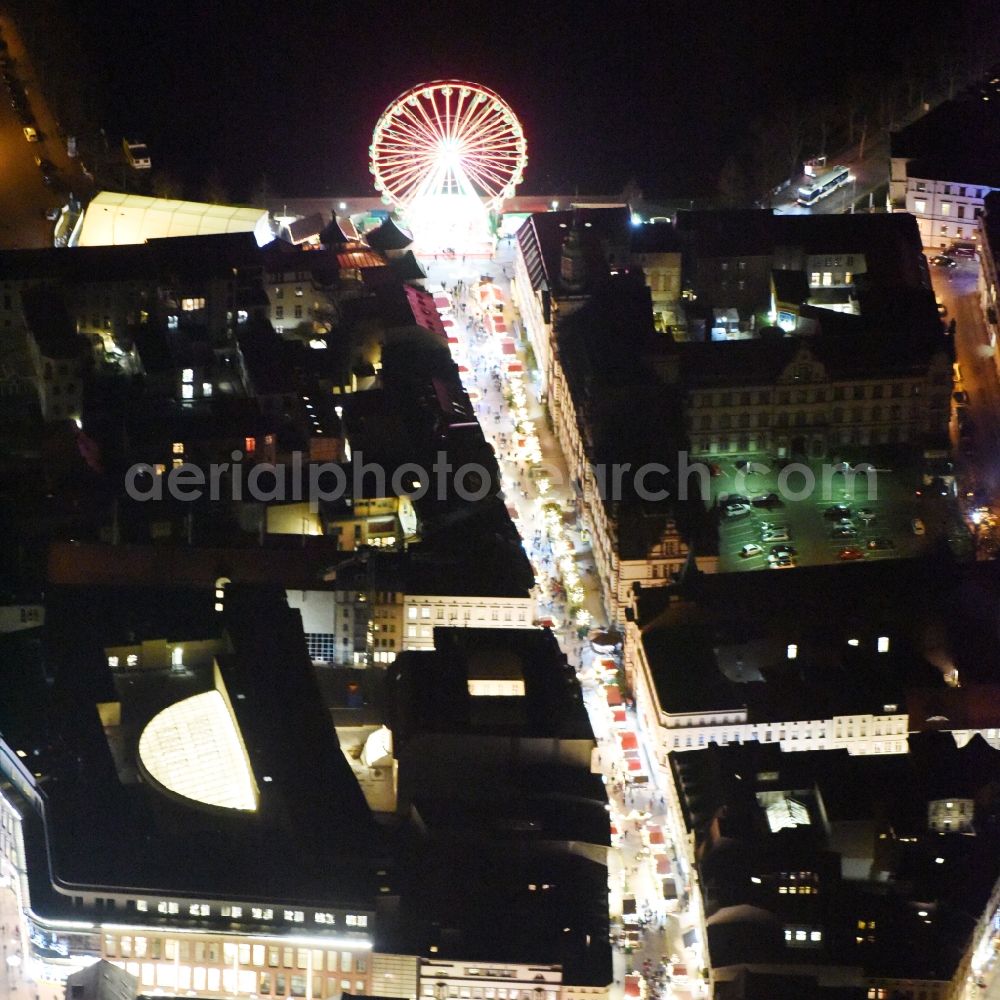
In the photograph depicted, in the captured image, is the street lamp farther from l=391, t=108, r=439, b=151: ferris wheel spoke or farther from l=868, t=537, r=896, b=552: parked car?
l=391, t=108, r=439, b=151: ferris wheel spoke

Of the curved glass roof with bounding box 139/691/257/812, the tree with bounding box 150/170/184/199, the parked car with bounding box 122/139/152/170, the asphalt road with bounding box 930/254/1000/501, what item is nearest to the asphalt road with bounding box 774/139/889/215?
the asphalt road with bounding box 930/254/1000/501

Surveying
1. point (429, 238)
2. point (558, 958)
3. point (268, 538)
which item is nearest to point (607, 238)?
point (429, 238)

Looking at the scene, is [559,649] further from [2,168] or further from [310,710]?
[2,168]

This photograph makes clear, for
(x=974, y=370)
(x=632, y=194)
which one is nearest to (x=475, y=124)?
(x=632, y=194)

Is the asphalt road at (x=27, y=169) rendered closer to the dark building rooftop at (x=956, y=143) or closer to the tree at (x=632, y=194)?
the tree at (x=632, y=194)

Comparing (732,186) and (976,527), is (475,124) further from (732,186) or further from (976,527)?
(976,527)

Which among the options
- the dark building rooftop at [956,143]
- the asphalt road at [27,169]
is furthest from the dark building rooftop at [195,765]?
the dark building rooftop at [956,143]
